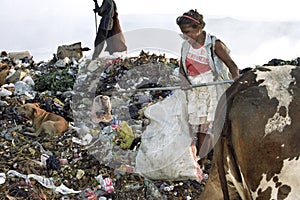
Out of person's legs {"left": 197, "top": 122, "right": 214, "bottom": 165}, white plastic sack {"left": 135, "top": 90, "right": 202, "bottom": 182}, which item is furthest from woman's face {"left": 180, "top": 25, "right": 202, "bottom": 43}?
person's legs {"left": 197, "top": 122, "right": 214, "bottom": 165}

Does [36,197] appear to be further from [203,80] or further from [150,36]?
[150,36]

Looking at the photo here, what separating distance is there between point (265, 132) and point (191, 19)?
4.78 feet

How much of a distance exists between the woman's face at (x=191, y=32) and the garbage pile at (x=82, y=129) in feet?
4.84

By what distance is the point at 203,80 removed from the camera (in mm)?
4246

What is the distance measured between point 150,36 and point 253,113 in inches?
138

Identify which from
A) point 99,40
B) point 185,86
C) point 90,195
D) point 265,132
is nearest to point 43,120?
point 90,195

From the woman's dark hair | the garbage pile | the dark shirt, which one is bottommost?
the garbage pile

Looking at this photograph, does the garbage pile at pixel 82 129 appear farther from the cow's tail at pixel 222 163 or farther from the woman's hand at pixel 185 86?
the cow's tail at pixel 222 163

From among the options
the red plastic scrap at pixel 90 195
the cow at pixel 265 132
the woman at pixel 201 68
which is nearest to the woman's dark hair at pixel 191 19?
the woman at pixel 201 68

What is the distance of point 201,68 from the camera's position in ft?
13.9

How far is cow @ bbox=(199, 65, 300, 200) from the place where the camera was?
9.00 feet

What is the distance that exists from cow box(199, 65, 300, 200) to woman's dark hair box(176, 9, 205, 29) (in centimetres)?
111

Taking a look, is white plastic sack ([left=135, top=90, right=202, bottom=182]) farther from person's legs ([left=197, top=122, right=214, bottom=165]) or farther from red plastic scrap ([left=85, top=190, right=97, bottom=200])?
red plastic scrap ([left=85, top=190, right=97, bottom=200])

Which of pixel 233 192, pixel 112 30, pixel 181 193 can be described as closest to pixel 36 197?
pixel 181 193
